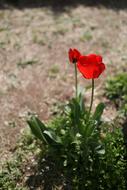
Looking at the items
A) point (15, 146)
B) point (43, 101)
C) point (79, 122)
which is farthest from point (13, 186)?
point (43, 101)

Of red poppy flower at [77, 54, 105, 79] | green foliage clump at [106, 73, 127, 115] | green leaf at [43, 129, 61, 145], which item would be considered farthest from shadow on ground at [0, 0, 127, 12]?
red poppy flower at [77, 54, 105, 79]

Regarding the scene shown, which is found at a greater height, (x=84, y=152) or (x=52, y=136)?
(x=52, y=136)

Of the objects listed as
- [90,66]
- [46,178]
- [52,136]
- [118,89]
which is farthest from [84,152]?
[118,89]

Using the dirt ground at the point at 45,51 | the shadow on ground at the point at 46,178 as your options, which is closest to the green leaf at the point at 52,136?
the shadow on ground at the point at 46,178

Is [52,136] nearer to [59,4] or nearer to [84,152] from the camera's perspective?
[84,152]

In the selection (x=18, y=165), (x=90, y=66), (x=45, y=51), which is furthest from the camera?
(x=45, y=51)

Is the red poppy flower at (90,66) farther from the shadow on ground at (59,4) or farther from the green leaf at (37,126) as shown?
the shadow on ground at (59,4)

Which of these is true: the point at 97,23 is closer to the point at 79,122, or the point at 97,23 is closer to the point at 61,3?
the point at 61,3

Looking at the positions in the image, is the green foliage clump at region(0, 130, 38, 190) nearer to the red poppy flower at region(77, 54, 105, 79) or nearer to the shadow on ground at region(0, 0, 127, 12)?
the red poppy flower at region(77, 54, 105, 79)
